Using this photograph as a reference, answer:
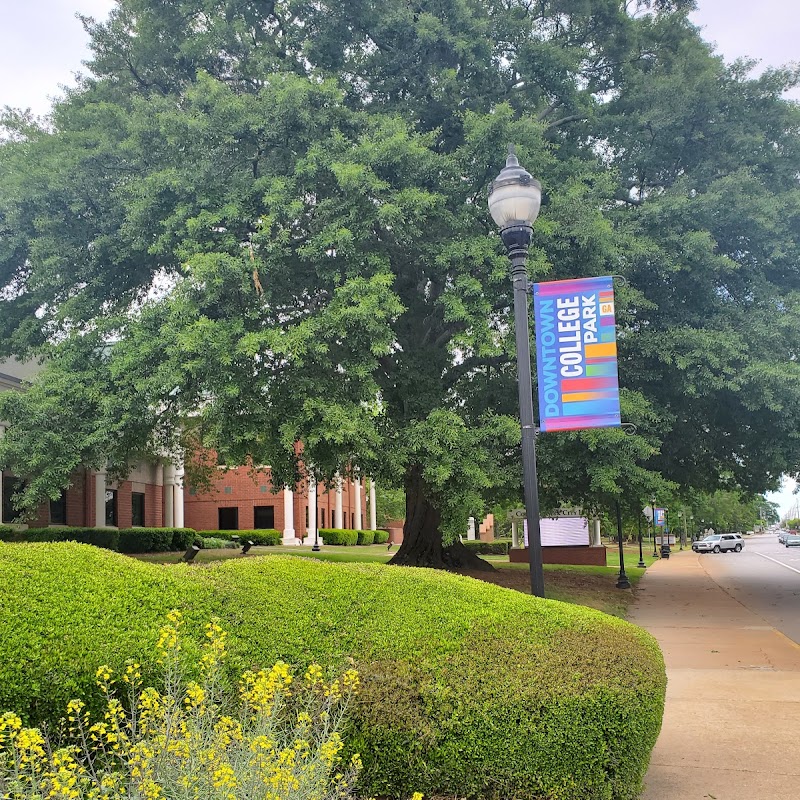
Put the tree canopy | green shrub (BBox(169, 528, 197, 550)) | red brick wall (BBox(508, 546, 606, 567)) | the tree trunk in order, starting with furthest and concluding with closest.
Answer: green shrub (BBox(169, 528, 197, 550)), red brick wall (BBox(508, 546, 606, 567)), the tree trunk, the tree canopy

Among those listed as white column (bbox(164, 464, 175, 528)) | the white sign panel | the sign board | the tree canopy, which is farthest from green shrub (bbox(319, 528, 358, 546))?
the tree canopy

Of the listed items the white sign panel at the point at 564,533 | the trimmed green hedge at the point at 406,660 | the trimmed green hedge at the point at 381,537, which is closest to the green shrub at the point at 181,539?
the white sign panel at the point at 564,533

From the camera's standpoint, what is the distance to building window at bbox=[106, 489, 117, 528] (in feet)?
122

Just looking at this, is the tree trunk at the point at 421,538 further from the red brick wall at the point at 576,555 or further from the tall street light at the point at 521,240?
the tall street light at the point at 521,240

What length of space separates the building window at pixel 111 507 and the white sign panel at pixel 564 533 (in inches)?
784

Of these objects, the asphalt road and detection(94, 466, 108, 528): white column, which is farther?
detection(94, 466, 108, 528): white column

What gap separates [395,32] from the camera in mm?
17719

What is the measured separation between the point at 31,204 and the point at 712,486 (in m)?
20.9

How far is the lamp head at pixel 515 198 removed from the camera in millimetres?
7758

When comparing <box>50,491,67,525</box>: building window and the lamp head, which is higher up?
the lamp head

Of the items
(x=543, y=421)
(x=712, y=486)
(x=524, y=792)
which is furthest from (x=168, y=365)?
(x=712, y=486)

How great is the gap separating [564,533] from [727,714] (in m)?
26.9

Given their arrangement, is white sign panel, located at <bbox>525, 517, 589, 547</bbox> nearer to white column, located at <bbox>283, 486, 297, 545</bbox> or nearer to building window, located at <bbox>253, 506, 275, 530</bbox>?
white column, located at <bbox>283, 486, 297, 545</bbox>

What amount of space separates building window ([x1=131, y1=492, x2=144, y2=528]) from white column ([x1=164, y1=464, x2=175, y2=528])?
1910 mm
